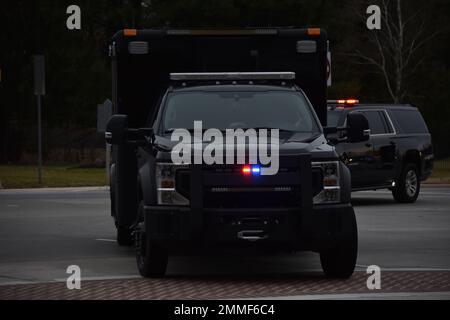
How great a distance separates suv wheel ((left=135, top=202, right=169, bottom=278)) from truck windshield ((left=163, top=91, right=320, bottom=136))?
1.18 m

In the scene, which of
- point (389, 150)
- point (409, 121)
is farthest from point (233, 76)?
point (409, 121)

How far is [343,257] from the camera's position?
12.5 meters

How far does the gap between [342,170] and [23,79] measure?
128 feet

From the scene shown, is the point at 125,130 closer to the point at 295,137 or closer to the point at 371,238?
the point at 295,137

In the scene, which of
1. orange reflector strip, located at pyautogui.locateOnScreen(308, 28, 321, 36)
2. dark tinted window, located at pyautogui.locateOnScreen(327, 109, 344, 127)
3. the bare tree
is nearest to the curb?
dark tinted window, located at pyautogui.locateOnScreen(327, 109, 344, 127)

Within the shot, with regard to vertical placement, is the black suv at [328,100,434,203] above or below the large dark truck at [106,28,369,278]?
below

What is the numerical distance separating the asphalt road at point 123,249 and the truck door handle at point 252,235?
4.41ft

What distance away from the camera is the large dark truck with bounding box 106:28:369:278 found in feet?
39.2

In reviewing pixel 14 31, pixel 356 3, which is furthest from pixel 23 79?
pixel 356 3

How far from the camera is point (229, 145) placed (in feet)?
39.8

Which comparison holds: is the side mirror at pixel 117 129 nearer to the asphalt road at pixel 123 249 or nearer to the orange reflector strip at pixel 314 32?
the asphalt road at pixel 123 249

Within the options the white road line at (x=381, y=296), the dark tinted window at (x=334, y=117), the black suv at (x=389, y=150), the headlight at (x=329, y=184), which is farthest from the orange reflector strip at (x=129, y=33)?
the dark tinted window at (x=334, y=117)

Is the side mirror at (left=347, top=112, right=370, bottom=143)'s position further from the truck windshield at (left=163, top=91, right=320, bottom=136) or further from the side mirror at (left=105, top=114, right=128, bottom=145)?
the side mirror at (left=105, top=114, right=128, bottom=145)

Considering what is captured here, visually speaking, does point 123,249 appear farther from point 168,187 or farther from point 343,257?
point 343,257
